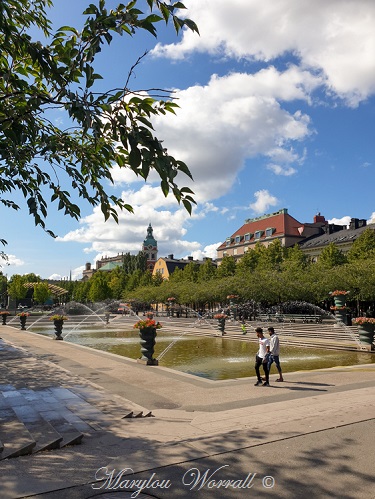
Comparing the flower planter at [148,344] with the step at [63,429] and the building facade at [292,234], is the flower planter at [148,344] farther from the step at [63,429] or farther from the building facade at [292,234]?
the building facade at [292,234]

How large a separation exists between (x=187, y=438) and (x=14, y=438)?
2.71 meters

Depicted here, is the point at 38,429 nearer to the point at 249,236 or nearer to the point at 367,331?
the point at 367,331

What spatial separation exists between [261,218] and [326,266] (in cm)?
5353

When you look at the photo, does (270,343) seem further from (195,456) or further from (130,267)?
(130,267)

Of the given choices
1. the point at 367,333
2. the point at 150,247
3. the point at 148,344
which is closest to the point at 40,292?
the point at 150,247

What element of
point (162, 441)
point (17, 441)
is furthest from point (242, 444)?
point (17, 441)

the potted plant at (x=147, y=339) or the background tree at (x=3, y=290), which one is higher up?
the background tree at (x=3, y=290)

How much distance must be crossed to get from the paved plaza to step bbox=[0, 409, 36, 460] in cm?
3

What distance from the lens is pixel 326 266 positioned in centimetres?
5528

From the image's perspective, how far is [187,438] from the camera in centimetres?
682

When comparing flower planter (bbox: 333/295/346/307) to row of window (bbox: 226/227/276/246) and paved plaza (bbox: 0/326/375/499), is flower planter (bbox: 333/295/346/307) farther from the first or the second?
row of window (bbox: 226/227/276/246)

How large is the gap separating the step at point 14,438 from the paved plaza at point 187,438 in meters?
0.03

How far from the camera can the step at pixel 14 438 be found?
5.94m

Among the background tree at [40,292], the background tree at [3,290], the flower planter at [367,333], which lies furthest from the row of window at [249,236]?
the flower planter at [367,333]
